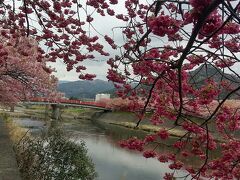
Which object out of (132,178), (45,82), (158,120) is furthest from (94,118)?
(158,120)

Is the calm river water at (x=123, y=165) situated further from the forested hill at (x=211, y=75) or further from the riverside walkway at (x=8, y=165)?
the forested hill at (x=211, y=75)

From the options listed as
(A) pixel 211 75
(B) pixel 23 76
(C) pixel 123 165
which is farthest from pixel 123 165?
(A) pixel 211 75

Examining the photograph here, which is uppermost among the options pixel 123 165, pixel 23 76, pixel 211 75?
pixel 23 76

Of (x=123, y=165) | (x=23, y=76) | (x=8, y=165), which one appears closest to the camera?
(x=8, y=165)

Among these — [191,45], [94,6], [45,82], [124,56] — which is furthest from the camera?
[45,82]

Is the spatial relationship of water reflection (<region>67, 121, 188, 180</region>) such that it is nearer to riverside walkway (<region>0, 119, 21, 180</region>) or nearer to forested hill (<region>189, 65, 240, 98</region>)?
riverside walkway (<region>0, 119, 21, 180</region>)

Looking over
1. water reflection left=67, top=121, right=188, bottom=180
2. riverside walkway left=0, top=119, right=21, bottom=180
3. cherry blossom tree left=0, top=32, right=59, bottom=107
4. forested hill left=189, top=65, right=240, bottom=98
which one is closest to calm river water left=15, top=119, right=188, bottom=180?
water reflection left=67, top=121, right=188, bottom=180

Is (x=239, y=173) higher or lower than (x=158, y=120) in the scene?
lower

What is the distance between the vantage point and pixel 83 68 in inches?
349

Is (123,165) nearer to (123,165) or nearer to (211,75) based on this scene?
(123,165)

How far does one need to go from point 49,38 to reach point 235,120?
403 cm

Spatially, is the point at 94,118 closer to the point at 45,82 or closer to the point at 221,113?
the point at 45,82

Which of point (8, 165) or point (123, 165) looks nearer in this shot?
point (8, 165)

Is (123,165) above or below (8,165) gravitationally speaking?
below
